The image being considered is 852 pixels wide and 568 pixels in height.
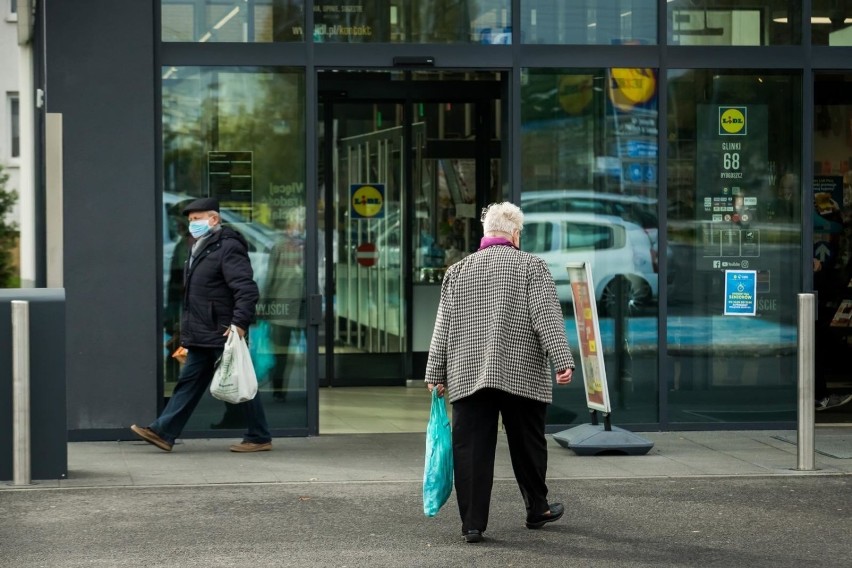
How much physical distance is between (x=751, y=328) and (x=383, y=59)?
12.1 feet

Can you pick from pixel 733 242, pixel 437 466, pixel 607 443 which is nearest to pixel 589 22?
pixel 733 242

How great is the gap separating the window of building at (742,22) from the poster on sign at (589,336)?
8.06ft

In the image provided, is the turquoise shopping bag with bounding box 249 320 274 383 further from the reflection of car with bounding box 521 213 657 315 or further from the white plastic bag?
the reflection of car with bounding box 521 213 657 315

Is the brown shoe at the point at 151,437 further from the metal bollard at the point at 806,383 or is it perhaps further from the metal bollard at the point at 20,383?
the metal bollard at the point at 806,383

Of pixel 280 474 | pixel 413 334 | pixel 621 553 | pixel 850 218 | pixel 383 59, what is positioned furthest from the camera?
pixel 850 218

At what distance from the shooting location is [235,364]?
33.6 feet

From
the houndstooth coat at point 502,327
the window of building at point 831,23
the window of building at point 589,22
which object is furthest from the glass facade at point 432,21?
the houndstooth coat at point 502,327

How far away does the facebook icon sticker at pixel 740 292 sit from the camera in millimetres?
11852

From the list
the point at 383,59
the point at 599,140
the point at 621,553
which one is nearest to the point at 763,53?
the point at 599,140

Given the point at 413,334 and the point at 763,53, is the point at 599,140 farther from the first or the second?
the point at 413,334

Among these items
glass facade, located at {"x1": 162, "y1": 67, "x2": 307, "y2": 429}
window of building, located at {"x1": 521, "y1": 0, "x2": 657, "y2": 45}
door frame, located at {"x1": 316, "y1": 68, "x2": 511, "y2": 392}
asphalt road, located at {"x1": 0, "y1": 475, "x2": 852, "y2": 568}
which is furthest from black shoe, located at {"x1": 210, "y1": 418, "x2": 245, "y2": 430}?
window of building, located at {"x1": 521, "y1": 0, "x2": 657, "y2": 45}

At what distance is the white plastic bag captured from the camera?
10211 millimetres

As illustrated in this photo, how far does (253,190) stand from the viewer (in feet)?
37.3

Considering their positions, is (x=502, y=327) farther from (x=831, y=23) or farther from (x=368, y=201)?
(x=368, y=201)
